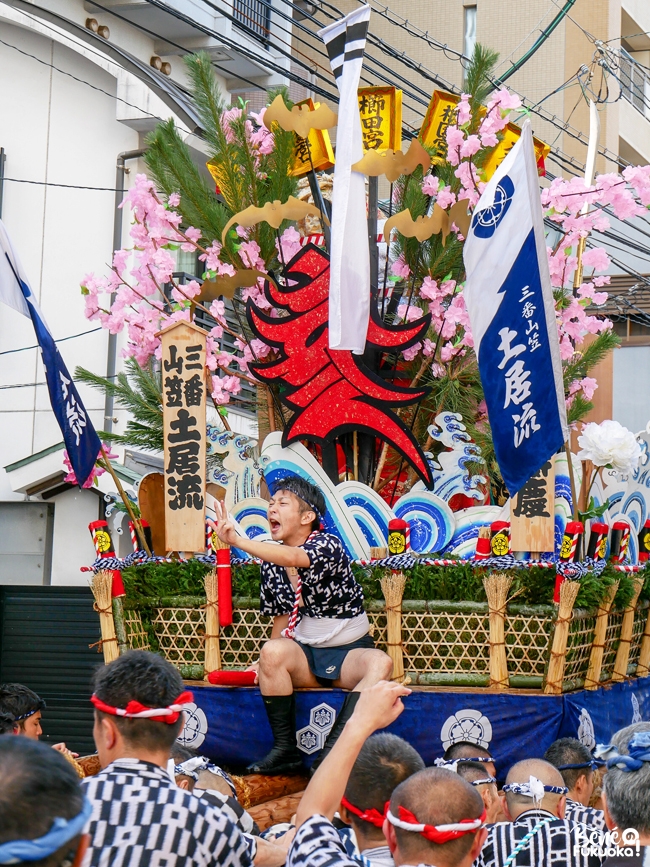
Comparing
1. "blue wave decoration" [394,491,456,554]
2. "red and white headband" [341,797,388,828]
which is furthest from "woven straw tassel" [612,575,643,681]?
"red and white headband" [341,797,388,828]

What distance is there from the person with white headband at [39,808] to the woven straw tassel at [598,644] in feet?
14.0

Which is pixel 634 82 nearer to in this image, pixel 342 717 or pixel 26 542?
pixel 26 542

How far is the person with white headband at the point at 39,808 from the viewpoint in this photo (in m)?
1.59

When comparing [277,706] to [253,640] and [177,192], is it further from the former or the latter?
[177,192]

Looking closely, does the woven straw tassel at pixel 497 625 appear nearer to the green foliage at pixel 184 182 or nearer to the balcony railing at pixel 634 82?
the green foliage at pixel 184 182

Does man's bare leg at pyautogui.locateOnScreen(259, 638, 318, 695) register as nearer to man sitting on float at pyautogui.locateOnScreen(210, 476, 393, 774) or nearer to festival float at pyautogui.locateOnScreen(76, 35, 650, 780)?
man sitting on float at pyautogui.locateOnScreen(210, 476, 393, 774)

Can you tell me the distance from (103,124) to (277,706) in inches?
308

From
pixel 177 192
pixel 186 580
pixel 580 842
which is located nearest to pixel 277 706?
pixel 186 580

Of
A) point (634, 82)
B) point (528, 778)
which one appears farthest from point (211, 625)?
point (634, 82)

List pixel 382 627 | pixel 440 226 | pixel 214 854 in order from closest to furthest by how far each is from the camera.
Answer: pixel 214 854 < pixel 382 627 < pixel 440 226

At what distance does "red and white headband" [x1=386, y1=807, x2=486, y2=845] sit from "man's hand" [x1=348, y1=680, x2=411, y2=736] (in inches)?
7.6

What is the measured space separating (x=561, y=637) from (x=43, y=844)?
392 cm

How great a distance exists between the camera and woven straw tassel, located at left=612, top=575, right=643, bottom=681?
5926 mm

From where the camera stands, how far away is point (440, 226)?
6.30 meters
